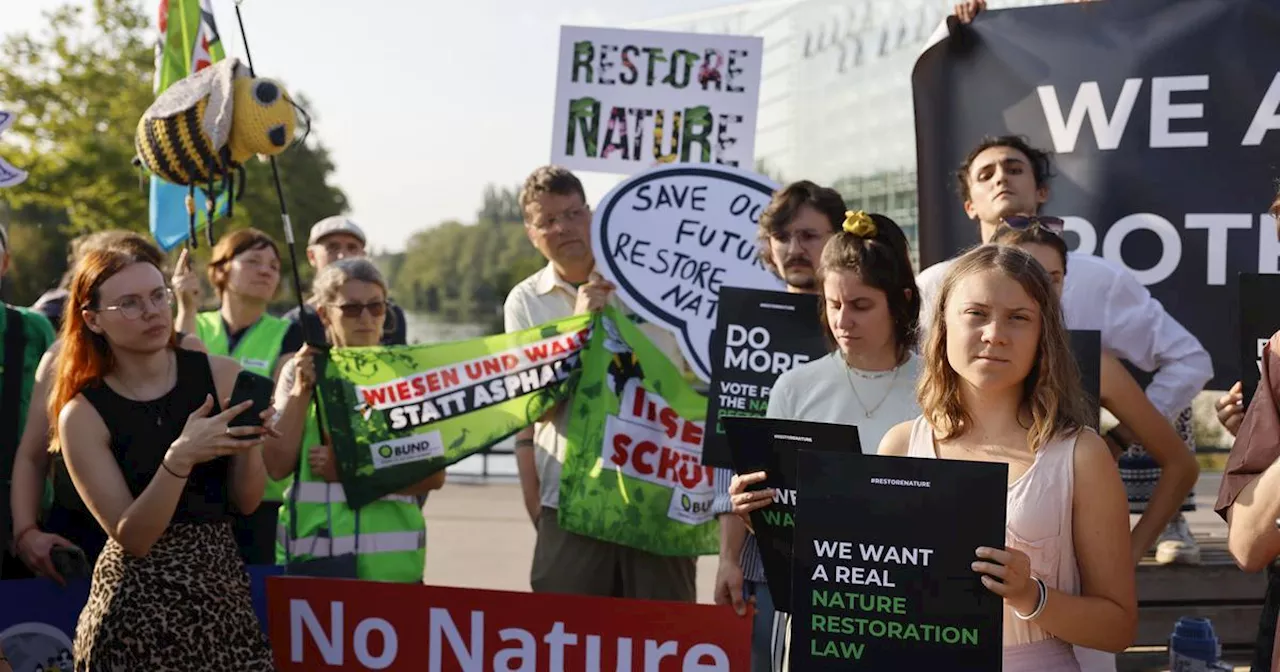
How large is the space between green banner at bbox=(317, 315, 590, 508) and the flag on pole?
1.08 m

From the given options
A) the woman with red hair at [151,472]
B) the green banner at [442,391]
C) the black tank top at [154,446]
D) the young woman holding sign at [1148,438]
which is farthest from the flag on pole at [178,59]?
the young woman holding sign at [1148,438]

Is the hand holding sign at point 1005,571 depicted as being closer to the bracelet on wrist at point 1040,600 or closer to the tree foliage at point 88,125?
the bracelet on wrist at point 1040,600

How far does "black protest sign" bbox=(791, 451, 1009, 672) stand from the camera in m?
2.28

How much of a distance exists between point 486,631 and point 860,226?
1678 millimetres

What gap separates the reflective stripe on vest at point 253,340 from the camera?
18.4 ft

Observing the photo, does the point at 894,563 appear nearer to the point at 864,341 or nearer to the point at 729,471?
the point at 864,341

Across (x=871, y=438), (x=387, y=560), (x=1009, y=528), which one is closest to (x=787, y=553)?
(x=871, y=438)

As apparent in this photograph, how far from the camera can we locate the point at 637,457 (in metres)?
4.52

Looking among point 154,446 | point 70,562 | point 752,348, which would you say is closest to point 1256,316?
point 752,348

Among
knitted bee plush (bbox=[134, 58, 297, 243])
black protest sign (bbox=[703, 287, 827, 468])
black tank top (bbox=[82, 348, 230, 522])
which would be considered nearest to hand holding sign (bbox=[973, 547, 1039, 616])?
black protest sign (bbox=[703, 287, 827, 468])

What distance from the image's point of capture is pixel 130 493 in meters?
3.53

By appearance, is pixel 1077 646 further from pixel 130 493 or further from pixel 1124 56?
pixel 1124 56

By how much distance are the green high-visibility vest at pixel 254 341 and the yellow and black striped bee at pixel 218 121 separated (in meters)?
1.03

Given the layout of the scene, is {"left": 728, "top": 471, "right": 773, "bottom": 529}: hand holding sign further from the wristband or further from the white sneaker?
the white sneaker
